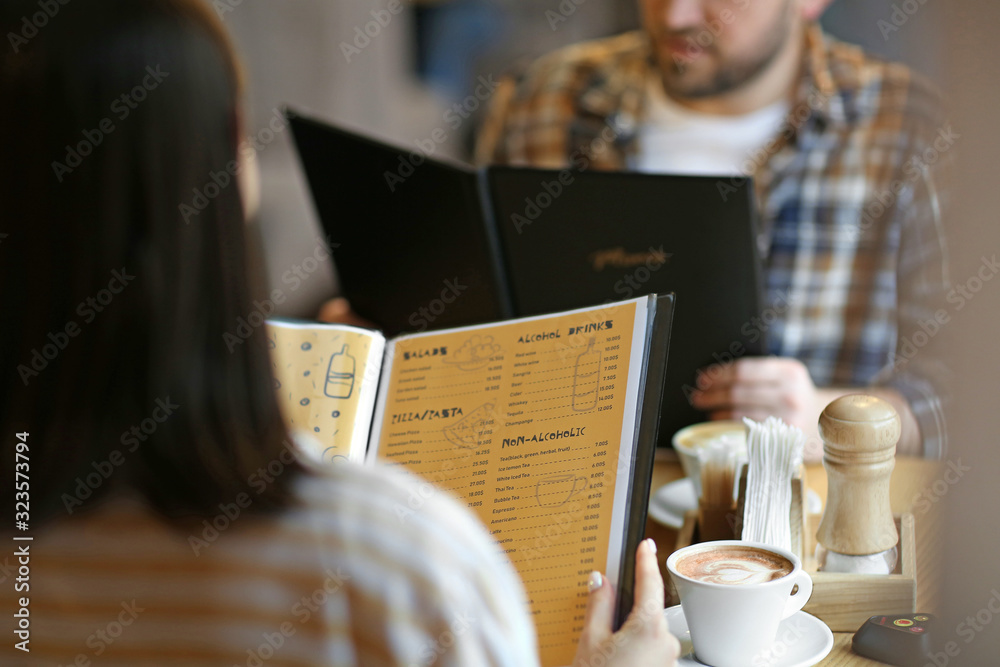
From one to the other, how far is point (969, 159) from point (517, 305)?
31.0 inches

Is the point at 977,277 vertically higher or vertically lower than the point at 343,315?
higher

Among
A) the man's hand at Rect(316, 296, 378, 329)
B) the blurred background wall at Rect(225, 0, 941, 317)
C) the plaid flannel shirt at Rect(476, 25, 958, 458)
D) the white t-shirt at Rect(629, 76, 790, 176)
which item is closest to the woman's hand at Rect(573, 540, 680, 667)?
the man's hand at Rect(316, 296, 378, 329)

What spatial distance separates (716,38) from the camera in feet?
5.68

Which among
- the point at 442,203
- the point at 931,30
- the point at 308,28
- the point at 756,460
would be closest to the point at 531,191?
the point at 442,203

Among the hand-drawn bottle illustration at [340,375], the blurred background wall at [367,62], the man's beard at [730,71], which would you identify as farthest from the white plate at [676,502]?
the blurred background wall at [367,62]

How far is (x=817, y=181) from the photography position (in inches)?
68.3

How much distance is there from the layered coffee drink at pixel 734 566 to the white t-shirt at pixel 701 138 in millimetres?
1229

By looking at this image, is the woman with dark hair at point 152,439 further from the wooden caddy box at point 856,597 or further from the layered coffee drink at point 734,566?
the wooden caddy box at point 856,597

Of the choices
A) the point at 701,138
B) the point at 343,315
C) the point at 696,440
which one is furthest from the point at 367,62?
the point at 696,440

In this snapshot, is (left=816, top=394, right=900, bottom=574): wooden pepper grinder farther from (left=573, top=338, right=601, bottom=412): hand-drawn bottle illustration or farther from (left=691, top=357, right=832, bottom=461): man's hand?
(left=691, top=357, right=832, bottom=461): man's hand

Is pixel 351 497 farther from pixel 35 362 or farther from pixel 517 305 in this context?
pixel 517 305

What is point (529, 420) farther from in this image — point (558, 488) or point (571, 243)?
point (571, 243)

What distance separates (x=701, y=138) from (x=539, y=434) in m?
1.30

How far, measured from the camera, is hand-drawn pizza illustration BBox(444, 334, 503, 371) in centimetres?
75
